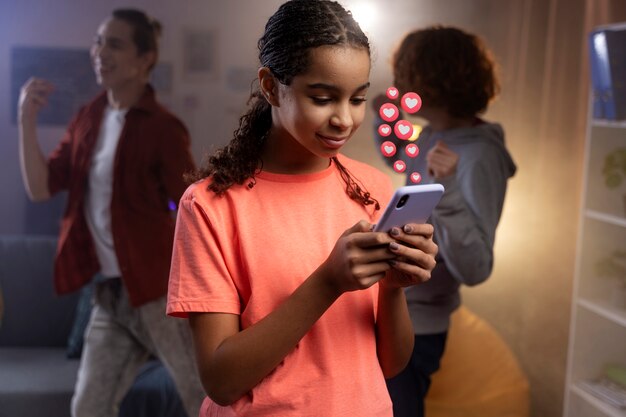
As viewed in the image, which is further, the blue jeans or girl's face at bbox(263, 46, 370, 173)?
the blue jeans

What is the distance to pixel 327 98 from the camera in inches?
33.9

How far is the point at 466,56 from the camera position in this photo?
5.49ft

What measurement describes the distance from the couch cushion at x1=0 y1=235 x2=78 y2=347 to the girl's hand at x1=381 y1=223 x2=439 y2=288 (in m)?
1.92

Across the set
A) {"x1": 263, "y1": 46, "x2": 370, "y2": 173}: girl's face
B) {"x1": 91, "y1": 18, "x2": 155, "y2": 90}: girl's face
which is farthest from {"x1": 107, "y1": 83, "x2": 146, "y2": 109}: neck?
{"x1": 263, "y1": 46, "x2": 370, "y2": 173}: girl's face

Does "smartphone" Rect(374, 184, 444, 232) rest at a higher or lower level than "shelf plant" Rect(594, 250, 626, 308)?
higher

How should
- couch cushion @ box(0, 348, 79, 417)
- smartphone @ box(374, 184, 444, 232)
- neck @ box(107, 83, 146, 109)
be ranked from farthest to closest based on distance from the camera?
couch cushion @ box(0, 348, 79, 417)
neck @ box(107, 83, 146, 109)
smartphone @ box(374, 184, 444, 232)

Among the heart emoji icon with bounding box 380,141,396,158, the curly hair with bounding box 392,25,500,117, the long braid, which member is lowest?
the long braid

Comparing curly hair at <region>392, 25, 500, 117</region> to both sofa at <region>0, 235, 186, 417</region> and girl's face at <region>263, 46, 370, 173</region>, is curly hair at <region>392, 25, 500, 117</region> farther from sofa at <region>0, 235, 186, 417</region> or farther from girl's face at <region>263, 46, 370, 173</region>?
sofa at <region>0, 235, 186, 417</region>

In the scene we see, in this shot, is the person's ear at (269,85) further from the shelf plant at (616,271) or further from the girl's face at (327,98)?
the shelf plant at (616,271)

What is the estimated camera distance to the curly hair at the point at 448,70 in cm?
154

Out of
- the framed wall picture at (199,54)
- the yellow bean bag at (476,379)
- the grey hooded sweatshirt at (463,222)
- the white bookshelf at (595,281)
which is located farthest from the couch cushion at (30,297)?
the white bookshelf at (595,281)

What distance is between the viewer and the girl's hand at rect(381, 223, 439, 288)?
0.82m

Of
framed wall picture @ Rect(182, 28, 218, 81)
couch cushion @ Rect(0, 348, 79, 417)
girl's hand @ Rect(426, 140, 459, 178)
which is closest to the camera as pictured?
girl's hand @ Rect(426, 140, 459, 178)

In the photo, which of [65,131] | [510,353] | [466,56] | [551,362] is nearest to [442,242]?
[466,56]
